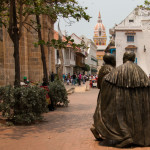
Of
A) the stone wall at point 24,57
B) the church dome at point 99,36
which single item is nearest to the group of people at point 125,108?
A: the stone wall at point 24,57

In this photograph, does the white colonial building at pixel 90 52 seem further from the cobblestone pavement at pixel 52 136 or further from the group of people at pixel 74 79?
the cobblestone pavement at pixel 52 136

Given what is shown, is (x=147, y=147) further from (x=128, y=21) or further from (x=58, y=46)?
(x=128, y=21)

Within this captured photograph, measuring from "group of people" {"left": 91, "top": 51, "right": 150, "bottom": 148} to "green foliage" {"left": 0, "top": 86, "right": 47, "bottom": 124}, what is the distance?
338cm

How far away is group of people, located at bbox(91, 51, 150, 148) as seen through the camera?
5.14 m

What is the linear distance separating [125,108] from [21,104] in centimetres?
403

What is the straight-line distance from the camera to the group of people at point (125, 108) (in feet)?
16.9

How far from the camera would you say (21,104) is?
27.5 feet

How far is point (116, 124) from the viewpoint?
521 cm

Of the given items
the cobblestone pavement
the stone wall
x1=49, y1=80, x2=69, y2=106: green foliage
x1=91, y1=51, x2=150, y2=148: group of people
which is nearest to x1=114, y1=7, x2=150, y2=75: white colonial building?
the stone wall

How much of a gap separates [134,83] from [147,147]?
1190 millimetres

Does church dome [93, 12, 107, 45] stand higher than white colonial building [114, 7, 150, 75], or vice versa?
church dome [93, 12, 107, 45]

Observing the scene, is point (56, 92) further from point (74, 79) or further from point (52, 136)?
point (74, 79)

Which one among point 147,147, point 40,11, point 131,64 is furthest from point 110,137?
point 40,11

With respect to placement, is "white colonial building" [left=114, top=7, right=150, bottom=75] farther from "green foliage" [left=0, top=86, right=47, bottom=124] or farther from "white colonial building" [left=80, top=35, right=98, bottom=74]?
"green foliage" [left=0, top=86, right=47, bottom=124]
